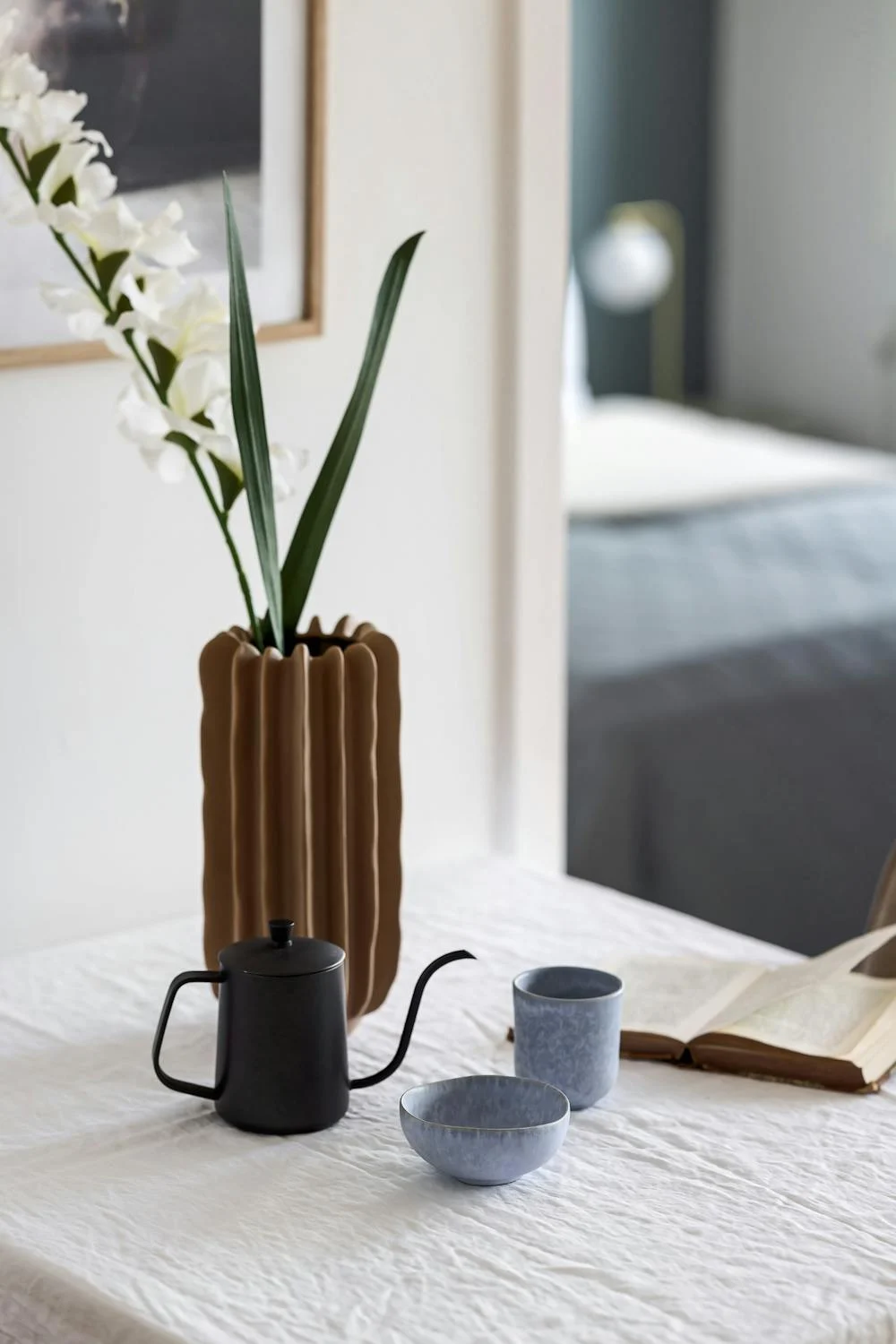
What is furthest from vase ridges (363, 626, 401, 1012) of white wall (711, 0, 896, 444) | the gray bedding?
white wall (711, 0, 896, 444)

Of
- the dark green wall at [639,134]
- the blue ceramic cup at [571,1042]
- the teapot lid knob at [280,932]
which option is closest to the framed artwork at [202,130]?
the teapot lid knob at [280,932]

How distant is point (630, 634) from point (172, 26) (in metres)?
1.49

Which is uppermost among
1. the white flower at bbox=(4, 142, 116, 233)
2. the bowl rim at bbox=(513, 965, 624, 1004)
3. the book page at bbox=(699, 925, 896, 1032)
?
the white flower at bbox=(4, 142, 116, 233)

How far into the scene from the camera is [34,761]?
1206mm

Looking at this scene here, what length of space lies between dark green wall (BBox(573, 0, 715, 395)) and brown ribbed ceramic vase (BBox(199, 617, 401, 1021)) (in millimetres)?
3891

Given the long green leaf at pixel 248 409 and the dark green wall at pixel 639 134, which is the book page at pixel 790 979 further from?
the dark green wall at pixel 639 134

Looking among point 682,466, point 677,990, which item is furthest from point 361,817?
point 682,466

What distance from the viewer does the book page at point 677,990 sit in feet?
3.39

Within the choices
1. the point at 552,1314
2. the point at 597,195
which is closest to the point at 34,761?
the point at 552,1314

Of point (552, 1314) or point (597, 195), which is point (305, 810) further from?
point (597, 195)

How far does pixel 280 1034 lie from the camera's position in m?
0.90

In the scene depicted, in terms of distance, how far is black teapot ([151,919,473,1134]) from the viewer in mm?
895

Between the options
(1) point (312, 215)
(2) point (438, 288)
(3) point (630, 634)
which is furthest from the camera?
(3) point (630, 634)

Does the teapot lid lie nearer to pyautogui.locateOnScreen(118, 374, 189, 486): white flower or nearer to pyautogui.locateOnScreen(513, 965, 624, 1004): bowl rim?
pyautogui.locateOnScreen(513, 965, 624, 1004): bowl rim
